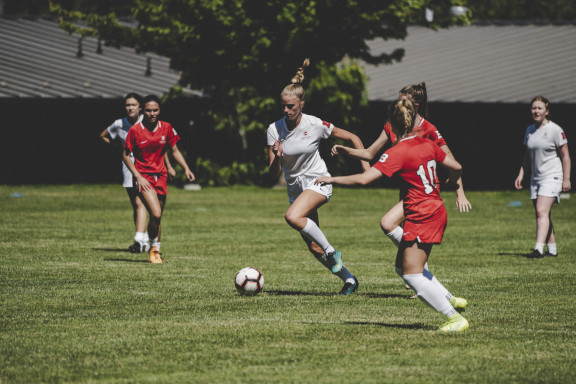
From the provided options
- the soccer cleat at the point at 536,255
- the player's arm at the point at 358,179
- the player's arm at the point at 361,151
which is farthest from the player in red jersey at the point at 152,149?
the player's arm at the point at 358,179

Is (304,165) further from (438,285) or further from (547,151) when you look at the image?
(547,151)

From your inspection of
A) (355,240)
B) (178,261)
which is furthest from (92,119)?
(178,261)

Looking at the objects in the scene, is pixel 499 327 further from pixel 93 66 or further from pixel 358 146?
pixel 93 66

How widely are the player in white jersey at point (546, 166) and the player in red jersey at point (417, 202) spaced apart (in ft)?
22.2

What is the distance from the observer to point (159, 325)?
7707mm

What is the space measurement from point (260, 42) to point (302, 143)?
20.5 metres

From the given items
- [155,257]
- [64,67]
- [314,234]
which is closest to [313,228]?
[314,234]

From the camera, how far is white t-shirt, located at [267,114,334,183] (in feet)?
32.7

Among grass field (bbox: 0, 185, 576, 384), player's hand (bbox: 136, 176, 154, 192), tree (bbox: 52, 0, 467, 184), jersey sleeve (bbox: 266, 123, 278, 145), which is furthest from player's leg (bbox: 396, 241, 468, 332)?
tree (bbox: 52, 0, 467, 184)

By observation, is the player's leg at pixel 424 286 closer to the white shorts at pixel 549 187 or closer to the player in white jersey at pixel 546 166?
the player in white jersey at pixel 546 166

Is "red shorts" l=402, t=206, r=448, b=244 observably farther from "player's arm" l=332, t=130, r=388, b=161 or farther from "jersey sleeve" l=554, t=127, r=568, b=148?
"jersey sleeve" l=554, t=127, r=568, b=148

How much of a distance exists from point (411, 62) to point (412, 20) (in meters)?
6.53

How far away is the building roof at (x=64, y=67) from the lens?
3278 cm

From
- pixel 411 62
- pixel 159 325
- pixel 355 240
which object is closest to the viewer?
pixel 159 325
